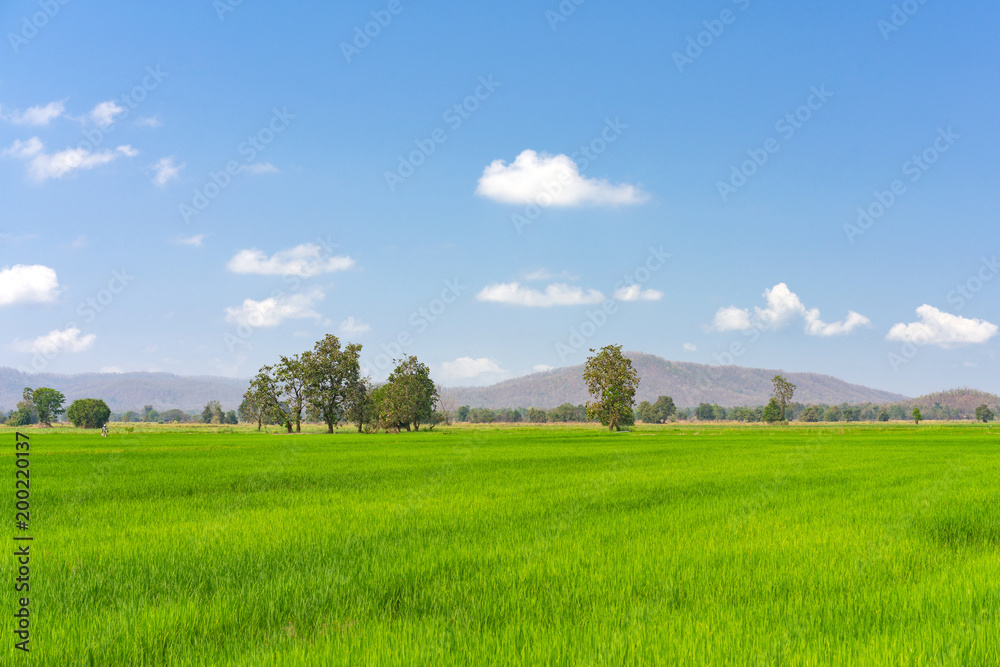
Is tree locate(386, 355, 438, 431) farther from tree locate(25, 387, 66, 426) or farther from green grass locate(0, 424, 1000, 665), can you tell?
tree locate(25, 387, 66, 426)

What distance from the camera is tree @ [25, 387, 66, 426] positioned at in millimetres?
154625

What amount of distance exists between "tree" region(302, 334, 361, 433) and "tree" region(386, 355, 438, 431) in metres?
7.01

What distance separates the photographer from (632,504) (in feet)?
46.1

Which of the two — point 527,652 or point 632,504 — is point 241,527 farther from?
point 632,504

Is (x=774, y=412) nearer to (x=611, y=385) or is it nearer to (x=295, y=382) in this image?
(x=611, y=385)

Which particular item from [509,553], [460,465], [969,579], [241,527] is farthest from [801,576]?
[460,465]

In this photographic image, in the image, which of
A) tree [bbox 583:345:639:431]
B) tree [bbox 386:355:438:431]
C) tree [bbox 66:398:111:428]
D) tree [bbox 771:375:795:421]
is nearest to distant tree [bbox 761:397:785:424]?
tree [bbox 771:375:795:421]

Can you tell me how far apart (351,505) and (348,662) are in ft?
30.4

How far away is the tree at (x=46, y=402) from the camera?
155m

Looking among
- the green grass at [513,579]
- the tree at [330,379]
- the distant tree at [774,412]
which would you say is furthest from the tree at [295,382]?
the distant tree at [774,412]

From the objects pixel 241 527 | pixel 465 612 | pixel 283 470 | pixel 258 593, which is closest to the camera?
pixel 465 612

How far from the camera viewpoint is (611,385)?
3649 inches

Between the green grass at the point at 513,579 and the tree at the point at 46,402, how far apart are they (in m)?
179

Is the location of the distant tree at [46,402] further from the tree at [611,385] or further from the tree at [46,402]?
the tree at [611,385]
